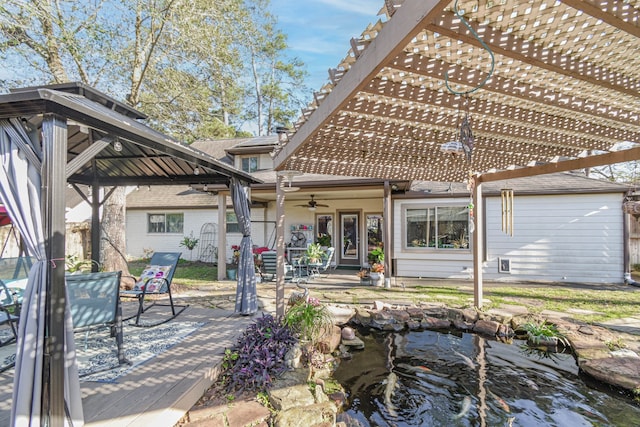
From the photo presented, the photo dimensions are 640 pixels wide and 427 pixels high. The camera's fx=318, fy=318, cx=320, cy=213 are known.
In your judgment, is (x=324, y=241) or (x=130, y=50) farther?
(x=324, y=241)

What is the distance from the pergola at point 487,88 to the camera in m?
1.66

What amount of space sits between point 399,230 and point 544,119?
5.90 metres

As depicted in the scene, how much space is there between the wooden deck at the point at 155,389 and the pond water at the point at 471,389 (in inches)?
52.7

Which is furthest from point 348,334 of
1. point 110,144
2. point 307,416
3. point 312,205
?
point 312,205

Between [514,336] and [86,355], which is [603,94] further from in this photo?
[86,355]

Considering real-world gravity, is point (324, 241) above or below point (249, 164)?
below

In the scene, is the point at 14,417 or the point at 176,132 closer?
the point at 14,417

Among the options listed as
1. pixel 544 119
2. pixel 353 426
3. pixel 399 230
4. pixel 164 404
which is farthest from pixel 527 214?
pixel 164 404

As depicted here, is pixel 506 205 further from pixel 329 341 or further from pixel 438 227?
pixel 329 341

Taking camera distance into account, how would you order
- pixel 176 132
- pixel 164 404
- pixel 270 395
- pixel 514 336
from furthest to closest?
1. pixel 176 132
2. pixel 514 336
3. pixel 270 395
4. pixel 164 404

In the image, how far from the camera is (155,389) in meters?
2.63

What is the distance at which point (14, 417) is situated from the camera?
190 cm

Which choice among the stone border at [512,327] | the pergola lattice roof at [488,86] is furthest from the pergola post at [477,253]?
the pergola lattice roof at [488,86]

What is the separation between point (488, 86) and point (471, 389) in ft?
9.62
